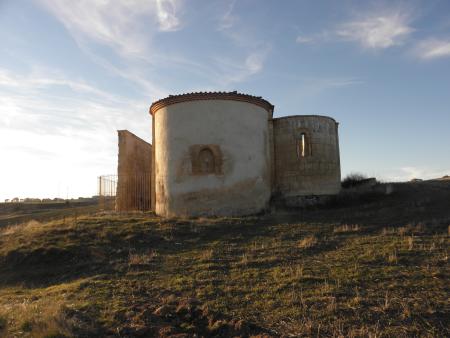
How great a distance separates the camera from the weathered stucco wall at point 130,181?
17312 mm

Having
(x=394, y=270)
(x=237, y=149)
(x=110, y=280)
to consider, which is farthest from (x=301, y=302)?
(x=237, y=149)

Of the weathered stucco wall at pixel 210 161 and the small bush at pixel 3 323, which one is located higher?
the weathered stucco wall at pixel 210 161

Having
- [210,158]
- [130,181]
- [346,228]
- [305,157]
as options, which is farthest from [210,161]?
[346,228]

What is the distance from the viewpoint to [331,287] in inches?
258

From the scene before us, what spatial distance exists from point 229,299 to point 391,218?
761cm

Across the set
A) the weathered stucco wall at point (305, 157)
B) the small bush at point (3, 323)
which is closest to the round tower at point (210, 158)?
the weathered stucco wall at point (305, 157)

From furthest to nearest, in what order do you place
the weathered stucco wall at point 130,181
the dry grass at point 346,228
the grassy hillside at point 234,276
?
1. the weathered stucco wall at point 130,181
2. the dry grass at point 346,228
3. the grassy hillside at point 234,276

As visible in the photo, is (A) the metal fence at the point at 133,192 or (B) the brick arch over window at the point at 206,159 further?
(A) the metal fence at the point at 133,192

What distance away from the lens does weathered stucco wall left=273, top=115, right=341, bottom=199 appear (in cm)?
1616

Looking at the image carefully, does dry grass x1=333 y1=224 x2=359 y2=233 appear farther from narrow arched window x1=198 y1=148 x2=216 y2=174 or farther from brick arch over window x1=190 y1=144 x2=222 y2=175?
narrow arched window x1=198 y1=148 x2=216 y2=174

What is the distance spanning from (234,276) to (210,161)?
24.4ft

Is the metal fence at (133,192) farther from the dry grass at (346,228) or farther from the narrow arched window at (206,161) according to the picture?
the dry grass at (346,228)

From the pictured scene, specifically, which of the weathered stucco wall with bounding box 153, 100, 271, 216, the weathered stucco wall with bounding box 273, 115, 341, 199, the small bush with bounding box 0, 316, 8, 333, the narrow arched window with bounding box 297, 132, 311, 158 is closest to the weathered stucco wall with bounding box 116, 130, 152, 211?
the weathered stucco wall with bounding box 153, 100, 271, 216

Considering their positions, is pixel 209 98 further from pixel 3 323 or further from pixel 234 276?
pixel 3 323
